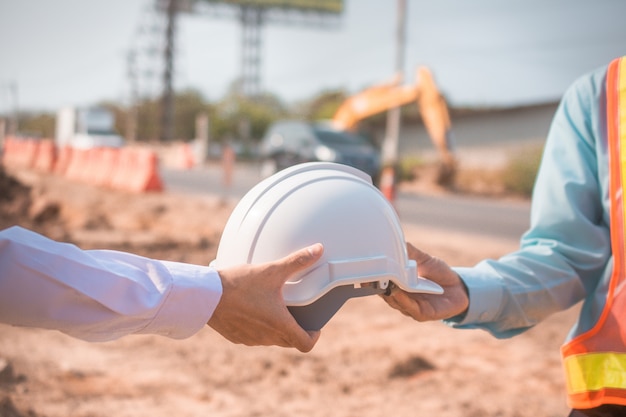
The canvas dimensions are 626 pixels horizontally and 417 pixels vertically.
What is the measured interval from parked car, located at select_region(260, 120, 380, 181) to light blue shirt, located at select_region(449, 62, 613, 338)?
1610 centimetres

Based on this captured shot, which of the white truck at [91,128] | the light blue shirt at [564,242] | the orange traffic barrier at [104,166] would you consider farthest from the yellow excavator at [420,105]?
the light blue shirt at [564,242]

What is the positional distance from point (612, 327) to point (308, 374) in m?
2.77

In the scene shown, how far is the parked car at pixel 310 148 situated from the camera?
18609mm

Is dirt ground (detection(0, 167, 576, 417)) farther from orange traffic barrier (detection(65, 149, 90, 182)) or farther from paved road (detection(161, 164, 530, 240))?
orange traffic barrier (detection(65, 149, 90, 182))

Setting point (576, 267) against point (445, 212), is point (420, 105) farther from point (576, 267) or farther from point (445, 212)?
point (576, 267)

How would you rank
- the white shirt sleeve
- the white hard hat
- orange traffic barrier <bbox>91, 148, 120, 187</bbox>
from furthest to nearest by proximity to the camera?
orange traffic barrier <bbox>91, 148, 120, 187</bbox>, the white hard hat, the white shirt sleeve

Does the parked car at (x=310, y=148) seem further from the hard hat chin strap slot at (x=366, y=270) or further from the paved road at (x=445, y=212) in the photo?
the hard hat chin strap slot at (x=366, y=270)

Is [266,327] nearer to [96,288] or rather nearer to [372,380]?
[96,288]

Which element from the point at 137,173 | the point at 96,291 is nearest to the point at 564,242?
the point at 96,291

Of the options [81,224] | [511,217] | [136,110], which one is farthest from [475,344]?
[136,110]

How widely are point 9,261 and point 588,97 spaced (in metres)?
1.67

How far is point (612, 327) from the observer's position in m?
1.81

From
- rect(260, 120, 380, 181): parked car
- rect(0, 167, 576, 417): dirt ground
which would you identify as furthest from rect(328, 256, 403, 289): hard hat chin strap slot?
rect(260, 120, 380, 181): parked car

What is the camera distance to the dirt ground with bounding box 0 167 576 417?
12.4ft
